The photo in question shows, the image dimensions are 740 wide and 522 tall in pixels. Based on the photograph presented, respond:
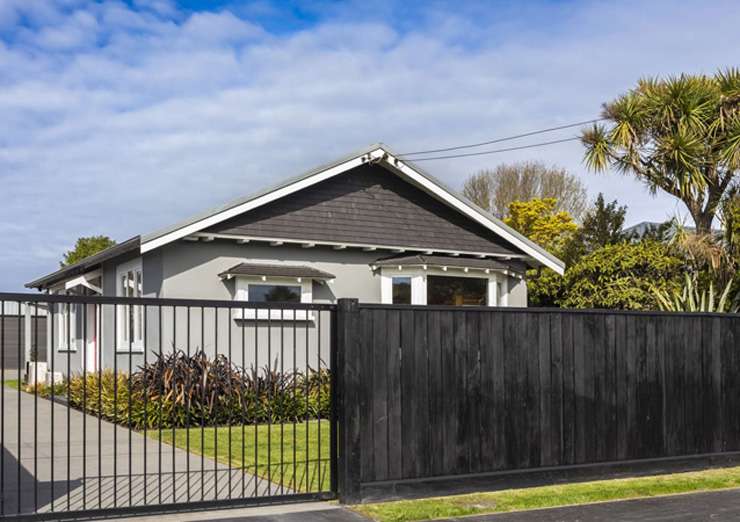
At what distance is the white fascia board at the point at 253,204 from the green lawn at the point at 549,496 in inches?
321

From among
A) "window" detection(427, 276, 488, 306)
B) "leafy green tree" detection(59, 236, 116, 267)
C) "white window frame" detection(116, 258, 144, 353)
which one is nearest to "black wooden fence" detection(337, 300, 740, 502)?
"window" detection(427, 276, 488, 306)

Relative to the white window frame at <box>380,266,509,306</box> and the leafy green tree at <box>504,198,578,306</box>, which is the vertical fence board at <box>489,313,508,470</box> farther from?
the leafy green tree at <box>504,198,578,306</box>

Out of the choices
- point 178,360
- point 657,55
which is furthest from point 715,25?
point 178,360

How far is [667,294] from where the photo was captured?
58.7ft

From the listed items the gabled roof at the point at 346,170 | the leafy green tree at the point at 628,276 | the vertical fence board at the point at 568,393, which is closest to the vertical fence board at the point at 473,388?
the vertical fence board at the point at 568,393

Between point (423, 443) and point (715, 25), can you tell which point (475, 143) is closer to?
point (715, 25)

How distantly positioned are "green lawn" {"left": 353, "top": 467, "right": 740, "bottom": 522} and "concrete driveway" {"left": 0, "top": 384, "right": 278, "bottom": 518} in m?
1.20

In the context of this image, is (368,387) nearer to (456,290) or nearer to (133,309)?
(133,309)

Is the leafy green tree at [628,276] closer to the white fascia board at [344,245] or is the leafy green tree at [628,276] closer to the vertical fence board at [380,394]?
the white fascia board at [344,245]

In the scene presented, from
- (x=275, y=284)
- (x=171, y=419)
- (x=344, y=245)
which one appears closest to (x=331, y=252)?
(x=344, y=245)

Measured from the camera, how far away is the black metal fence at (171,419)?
7.36 m

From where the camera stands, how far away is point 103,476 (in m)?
8.75

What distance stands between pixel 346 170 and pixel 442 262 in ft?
8.63

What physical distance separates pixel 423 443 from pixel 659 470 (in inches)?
123
